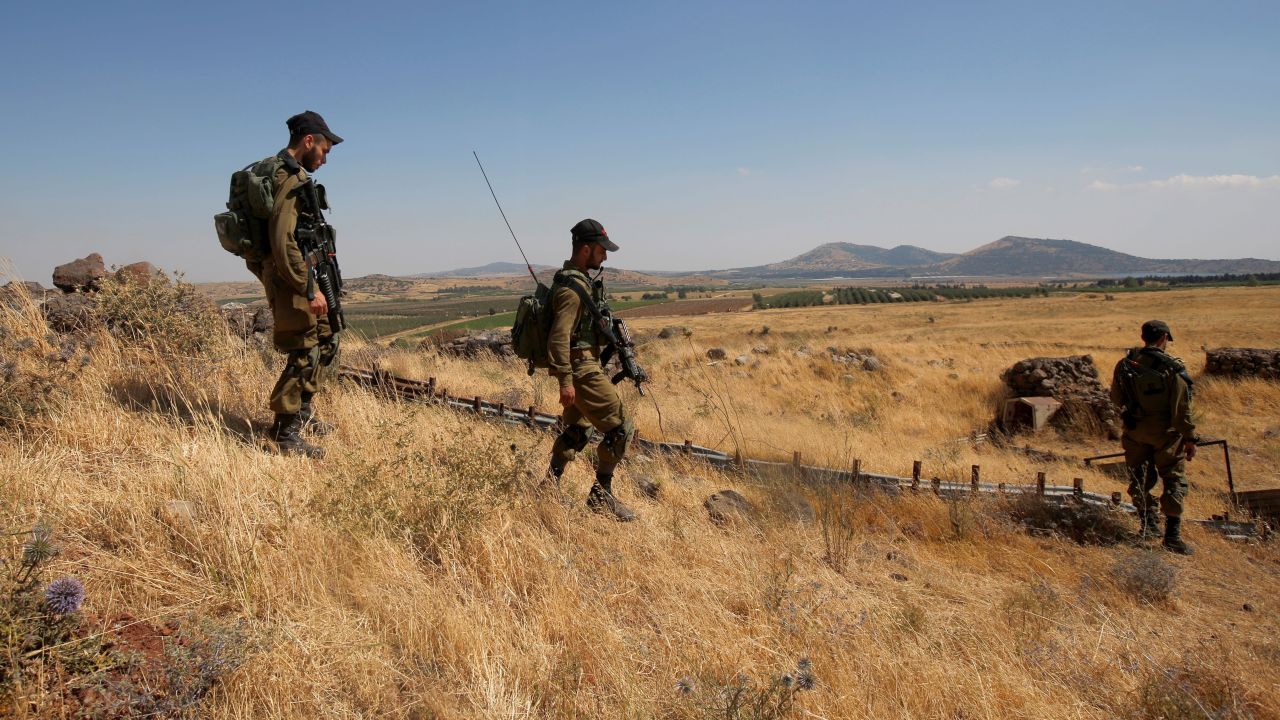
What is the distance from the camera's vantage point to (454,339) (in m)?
15.1

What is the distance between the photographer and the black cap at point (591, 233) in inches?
183

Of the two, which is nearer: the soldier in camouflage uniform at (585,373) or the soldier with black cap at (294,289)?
the soldier with black cap at (294,289)

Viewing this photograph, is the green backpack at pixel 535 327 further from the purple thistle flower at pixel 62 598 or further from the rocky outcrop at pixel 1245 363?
the rocky outcrop at pixel 1245 363

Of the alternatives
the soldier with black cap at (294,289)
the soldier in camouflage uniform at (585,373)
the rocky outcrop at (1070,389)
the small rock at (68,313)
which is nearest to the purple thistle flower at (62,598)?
the soldier with black cap at (294,289)

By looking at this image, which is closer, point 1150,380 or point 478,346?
point 1150,380

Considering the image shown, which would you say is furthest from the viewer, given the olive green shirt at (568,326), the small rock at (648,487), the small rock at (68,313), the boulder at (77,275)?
the boulder at (77,275)

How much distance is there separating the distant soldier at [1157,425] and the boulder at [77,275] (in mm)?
12190

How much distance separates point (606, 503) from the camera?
14.8 ft

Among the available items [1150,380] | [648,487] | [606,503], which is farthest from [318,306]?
[1150,380]

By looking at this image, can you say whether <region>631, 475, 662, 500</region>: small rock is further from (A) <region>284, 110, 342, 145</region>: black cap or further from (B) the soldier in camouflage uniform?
(A) <region>284, 110, 342, 145</region>: black cap

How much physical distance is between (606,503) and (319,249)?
2750 millimetres

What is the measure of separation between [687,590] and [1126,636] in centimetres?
237

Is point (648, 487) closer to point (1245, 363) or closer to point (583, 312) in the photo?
point (583, 312)

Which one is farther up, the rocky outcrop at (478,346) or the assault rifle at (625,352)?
the assault rifle at (625,352)
